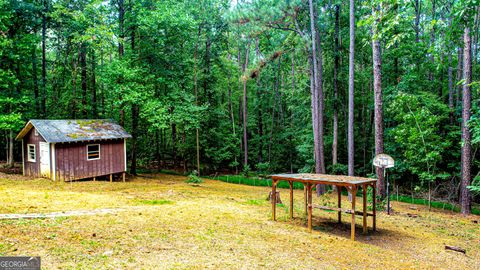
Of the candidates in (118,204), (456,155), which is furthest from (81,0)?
(456,155)

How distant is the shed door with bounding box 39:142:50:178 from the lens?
14.0m

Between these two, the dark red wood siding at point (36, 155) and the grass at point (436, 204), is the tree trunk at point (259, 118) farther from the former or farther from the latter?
the dark red wood siding at point (36, 155)

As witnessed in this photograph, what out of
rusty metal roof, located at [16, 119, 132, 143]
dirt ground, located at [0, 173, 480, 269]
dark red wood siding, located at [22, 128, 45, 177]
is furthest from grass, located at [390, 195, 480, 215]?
dark red wood siding, located at [22, 128, 45, 177]

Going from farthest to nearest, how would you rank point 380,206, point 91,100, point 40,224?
point 91,100 → point 380,206 → point 40,224

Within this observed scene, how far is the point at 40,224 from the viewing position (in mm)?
6578

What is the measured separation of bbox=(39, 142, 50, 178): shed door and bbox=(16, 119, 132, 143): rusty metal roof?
0.63 metres

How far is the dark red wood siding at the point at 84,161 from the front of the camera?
46.5ft

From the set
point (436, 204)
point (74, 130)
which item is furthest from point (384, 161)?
point (74, 130)

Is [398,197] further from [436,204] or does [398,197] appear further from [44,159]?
[44,159]

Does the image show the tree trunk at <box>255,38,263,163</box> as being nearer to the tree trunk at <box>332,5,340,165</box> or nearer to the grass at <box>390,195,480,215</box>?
the tree trunk at <box>332,5,340,165</box>

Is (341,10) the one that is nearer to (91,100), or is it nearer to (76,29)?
(76,29)

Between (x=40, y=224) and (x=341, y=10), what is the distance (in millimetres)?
19981

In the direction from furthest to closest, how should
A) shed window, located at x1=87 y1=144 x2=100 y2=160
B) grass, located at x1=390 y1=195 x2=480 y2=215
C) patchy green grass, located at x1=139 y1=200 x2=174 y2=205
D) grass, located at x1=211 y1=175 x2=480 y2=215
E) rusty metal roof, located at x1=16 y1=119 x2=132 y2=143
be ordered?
shed window, located at x1=87 y1=144 x2=100 y2=160 → grass, located at x1=211 y1=175 x2=480 y2=215 → grass, located at x1=390 y1=195 x2=480 y2=215 → rusty metal roof, located at x1=16 y1=119 x2=132 y2=143 → patchy green grass, located at x1=139 y1=200 x2=174 y2=205

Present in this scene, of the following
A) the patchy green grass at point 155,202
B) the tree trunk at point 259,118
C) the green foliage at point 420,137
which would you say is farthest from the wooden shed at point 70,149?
the green foliage at point 420,137
